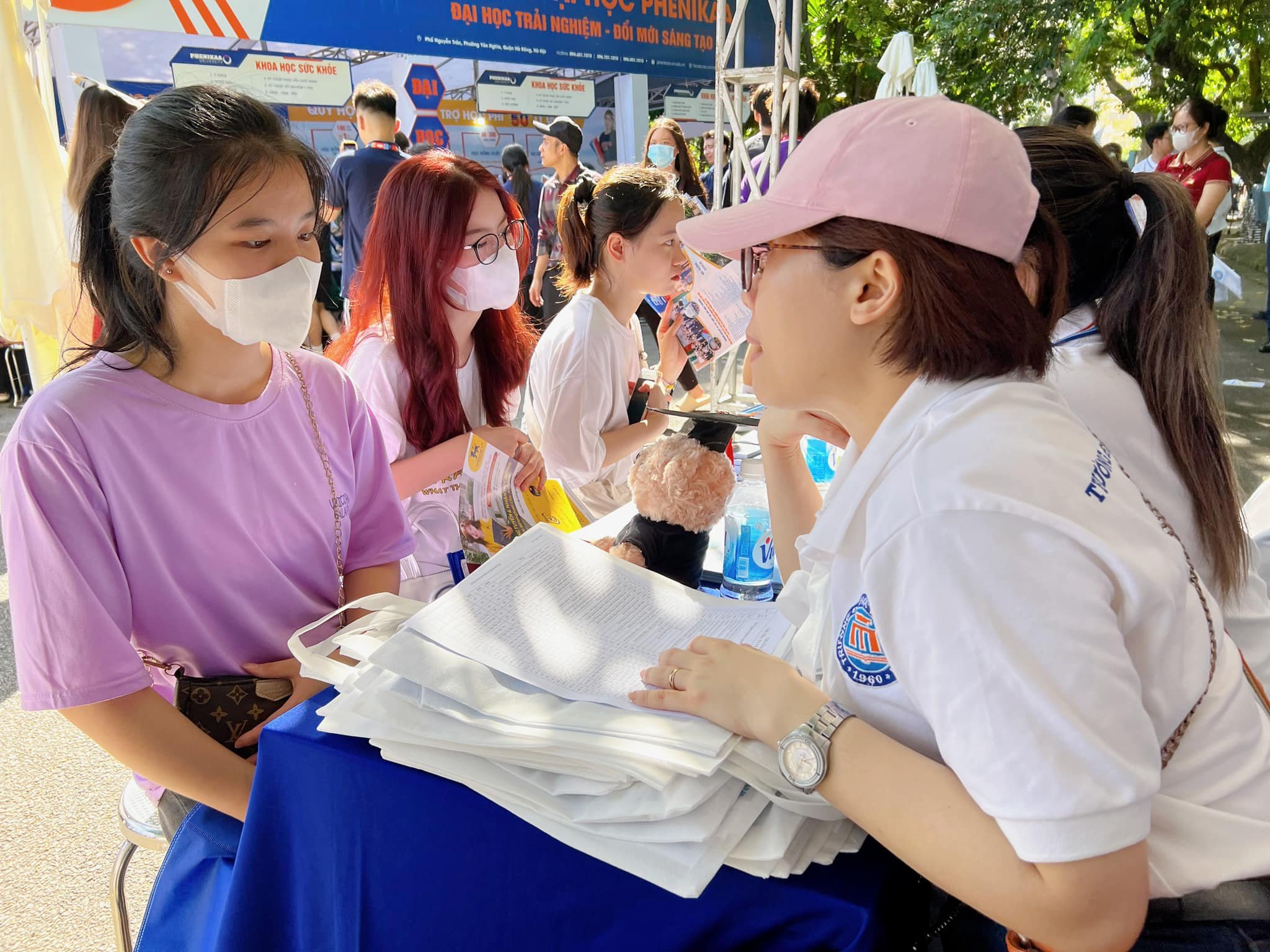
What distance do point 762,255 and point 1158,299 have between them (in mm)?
659

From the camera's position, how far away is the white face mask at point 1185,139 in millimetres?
6734

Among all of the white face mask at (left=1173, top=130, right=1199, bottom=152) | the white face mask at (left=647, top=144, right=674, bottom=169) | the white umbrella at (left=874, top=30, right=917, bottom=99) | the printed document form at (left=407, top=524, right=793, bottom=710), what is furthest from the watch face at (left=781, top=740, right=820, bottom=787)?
the white face mask at (left=1173, top=130, right=1199, bottom=152)

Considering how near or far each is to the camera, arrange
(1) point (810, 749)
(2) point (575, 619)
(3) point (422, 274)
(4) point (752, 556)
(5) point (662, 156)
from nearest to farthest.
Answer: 1. (1) point (810, 749)
2. (2) point (575, 619)
3. (4) point (752, 556)
4. (3) point (422, 274)
5. (5) point (662, 156)

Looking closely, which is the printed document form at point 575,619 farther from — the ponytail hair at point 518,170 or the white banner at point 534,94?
the white banner at point 534,94

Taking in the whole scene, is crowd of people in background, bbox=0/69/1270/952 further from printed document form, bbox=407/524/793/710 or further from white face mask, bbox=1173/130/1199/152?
white face mask, bbox=1173/130/1199/152

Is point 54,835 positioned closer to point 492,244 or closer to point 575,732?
point 492,244

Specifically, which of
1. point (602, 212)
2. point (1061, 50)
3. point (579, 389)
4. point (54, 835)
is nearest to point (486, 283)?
point (579, 389)

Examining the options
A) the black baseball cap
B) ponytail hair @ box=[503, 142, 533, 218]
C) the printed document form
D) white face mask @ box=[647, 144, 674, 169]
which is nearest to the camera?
the printed document form

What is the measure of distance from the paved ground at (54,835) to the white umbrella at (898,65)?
5.30 meters

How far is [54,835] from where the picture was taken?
2.23 metres

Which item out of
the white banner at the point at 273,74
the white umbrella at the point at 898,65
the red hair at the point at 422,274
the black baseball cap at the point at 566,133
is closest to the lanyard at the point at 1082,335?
the red hair at the point at 422,274

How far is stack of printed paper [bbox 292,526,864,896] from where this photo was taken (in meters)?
0.78

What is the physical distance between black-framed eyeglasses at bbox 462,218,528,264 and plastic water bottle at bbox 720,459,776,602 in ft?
2.98

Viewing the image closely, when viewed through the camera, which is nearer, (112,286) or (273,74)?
(112,286)
